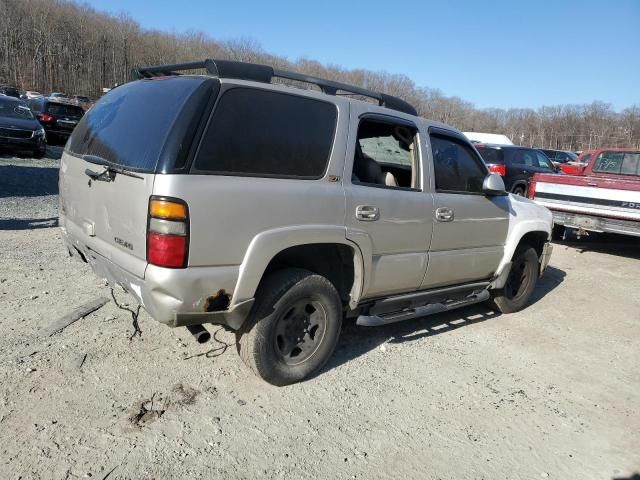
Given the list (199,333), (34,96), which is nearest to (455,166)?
(199,333)

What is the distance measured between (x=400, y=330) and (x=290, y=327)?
1.58 metres

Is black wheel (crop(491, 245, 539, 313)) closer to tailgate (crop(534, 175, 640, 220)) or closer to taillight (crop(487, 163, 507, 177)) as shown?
tailgate (crop(534, 175, 640, 220))

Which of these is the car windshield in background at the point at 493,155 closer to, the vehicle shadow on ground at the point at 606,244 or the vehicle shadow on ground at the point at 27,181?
the vehicle shadow on ground at the point at 606,244

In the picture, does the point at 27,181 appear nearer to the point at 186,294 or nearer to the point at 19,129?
the point at 19,129

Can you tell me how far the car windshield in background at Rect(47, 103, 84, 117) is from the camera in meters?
18.3

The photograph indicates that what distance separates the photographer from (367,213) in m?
3.54

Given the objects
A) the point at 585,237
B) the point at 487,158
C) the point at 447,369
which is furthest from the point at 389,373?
the point at 487,158

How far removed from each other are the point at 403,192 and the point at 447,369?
1.46 meters

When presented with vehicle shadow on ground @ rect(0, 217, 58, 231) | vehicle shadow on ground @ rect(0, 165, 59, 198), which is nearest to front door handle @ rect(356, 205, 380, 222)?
vehicle shadow on ground @ rect(0, 217, 58, 231)

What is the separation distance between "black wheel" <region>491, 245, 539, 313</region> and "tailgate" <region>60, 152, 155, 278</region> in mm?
3848

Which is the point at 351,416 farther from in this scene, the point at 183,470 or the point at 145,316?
the point at 145,316

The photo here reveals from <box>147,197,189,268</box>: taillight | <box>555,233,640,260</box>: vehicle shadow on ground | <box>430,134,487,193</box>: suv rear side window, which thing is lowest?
<box>555,233,640,260</box>: vehicle shadow on ground

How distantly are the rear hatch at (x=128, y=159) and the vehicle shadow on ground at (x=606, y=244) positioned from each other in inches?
342

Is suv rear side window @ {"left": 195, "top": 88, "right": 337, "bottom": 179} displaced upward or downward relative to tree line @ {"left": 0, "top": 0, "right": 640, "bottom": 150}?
downward
